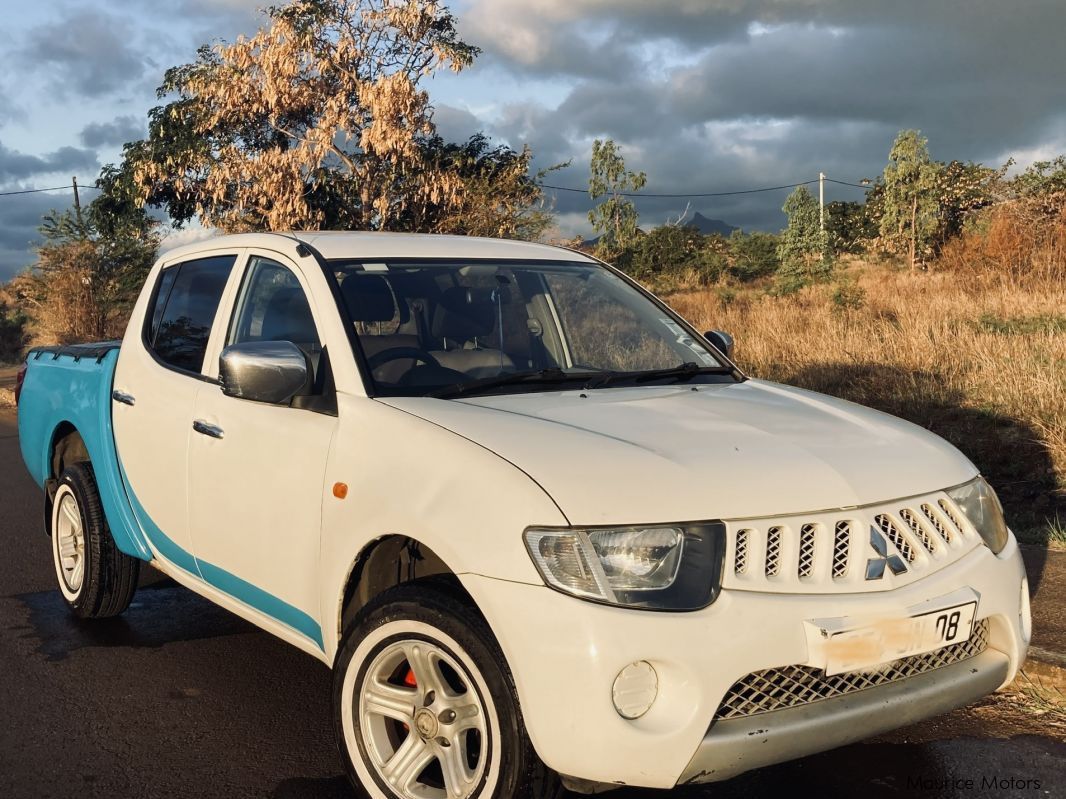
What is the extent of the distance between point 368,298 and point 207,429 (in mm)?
801

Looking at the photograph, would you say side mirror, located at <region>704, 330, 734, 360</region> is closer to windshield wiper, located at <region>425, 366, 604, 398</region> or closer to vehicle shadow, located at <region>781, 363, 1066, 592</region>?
windshield wiper, located at <region>425, 366, 604, 398</region>

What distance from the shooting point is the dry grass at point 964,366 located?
307 inches

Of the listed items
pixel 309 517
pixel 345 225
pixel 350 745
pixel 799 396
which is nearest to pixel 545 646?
pixel 350 745

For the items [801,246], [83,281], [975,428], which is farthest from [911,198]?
[975,428]

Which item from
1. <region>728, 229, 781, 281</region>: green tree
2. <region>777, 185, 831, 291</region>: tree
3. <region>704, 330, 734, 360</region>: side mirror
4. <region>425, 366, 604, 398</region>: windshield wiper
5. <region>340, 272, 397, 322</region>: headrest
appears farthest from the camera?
<region>728, 229, 781, 281</region>: green tree

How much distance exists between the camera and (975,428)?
8.59 metres

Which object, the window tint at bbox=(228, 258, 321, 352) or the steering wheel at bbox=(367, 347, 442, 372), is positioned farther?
the window tint at bbox=(228, 258, 321, 352)

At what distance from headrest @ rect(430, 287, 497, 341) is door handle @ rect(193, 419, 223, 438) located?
2.86 feet

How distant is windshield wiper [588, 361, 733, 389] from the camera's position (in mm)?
3738

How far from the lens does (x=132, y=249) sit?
2580 centimetres

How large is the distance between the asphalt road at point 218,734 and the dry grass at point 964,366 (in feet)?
8.89

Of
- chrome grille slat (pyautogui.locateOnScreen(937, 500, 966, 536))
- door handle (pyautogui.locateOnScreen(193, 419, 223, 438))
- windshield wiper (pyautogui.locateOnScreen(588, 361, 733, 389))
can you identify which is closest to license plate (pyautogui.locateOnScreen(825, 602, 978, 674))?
chrome grille slat (pyautogui.locateOnScreen(937, 500, 966, 536))

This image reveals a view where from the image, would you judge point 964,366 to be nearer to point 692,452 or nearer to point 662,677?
point 692,452

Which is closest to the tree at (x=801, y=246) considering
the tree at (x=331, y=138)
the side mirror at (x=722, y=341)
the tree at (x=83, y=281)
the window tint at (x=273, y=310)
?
the tree at (x=331, y=138)
